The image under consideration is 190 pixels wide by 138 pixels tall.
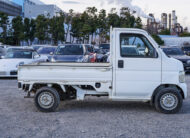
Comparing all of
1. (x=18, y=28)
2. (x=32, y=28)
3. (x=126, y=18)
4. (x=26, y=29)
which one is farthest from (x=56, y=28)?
(x=126, y=18)

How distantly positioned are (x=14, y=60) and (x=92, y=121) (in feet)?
29.7

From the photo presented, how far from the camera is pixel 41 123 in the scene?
265 inches

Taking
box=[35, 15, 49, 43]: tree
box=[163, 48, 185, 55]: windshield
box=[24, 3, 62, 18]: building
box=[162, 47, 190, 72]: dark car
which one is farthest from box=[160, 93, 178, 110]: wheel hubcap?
box=[24, 3, 62, 18]: building

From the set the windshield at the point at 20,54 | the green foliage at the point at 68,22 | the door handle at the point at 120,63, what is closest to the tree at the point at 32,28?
the green foliage at the point at 68,22

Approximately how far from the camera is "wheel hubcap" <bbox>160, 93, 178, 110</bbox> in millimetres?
7590

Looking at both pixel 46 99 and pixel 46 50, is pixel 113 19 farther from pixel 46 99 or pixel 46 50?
pixel 46 99

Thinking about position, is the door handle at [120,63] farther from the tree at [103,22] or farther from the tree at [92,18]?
the tree at [103,22]

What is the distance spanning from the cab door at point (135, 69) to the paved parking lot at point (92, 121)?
569 mm

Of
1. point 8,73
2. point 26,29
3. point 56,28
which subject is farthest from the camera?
point 56,28

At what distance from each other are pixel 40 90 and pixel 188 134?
11.9ft

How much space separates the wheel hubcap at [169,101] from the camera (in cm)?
759

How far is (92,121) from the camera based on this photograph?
691 cm

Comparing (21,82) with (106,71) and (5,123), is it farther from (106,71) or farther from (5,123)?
(106,71)

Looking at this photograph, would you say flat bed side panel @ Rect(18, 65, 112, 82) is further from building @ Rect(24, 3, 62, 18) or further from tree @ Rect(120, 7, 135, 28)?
building @ Rect(24, 3, 62, 18)
